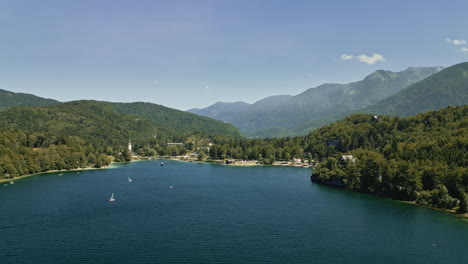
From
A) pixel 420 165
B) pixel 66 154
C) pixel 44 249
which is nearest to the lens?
pixel 44 249

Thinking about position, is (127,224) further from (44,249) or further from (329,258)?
A: (329,258)

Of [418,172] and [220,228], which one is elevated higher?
[418,172]

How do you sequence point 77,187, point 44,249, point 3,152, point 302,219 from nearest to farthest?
point 44,249, point 302,219, point 77,187, point 3,152

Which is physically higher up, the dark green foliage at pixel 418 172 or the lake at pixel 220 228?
the dark green foliage at pixel 418 172

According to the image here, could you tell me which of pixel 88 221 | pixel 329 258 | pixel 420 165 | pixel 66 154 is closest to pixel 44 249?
pixel 88 221

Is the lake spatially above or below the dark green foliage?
below

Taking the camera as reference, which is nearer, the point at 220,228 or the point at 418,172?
the point at 220,228

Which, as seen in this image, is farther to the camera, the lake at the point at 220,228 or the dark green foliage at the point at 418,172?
the dark green foliage at the point at 418,172

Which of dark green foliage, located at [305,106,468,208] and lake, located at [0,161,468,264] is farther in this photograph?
dark green foliage, located at [305,106,468,208]
